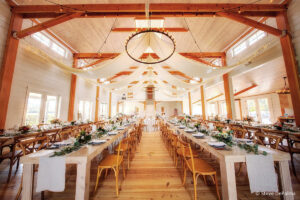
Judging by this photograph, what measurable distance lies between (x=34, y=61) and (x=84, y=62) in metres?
3.17

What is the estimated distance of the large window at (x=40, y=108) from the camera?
439cm

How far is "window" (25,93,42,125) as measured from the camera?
434cm

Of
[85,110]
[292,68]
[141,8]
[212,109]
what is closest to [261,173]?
[292,68]

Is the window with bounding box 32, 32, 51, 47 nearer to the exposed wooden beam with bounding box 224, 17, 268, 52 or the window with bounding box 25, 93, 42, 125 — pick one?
the window with bounding box 25, 93, 42, 125

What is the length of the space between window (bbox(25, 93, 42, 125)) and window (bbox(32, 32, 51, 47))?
2324 mm

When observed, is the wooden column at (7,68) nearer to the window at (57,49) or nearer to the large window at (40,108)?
the large window at (40,108)

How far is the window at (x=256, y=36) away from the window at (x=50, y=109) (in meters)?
9.97

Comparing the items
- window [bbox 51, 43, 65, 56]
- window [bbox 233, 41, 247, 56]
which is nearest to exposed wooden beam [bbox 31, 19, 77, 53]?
window [bbox 51, 43, 65, 56]

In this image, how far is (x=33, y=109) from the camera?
4566mm

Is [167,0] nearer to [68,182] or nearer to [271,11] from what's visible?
[271,11]

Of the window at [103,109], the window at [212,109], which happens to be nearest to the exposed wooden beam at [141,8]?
the window at [103,109]

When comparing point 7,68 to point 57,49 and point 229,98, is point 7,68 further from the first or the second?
point 229,98

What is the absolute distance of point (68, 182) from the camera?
2170 millimetres

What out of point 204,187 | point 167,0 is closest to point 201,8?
point 167,0
